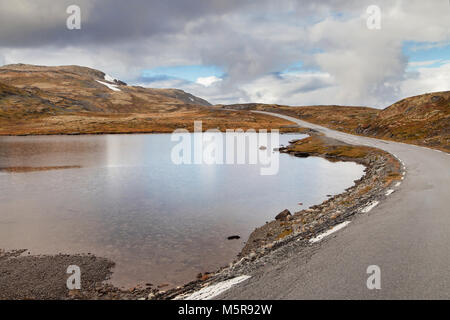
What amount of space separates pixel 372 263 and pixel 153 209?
19786 mm

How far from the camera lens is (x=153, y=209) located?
26.0 metres

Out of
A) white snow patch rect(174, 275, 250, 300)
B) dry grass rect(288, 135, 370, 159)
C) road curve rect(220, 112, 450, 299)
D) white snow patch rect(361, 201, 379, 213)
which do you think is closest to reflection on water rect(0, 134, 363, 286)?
white snow patch rect(174, 275, 250, 300)

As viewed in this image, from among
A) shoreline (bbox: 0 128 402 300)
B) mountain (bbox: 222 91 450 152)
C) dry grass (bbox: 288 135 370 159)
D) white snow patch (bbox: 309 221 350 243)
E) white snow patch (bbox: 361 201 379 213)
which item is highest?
mountain (bbox: 222 91 450 152)

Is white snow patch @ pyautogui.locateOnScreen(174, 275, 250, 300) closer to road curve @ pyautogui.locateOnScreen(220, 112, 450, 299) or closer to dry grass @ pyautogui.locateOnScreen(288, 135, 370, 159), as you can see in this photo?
road curve @ pyautogui.locateOnScreen(220, 112, 450, 299)

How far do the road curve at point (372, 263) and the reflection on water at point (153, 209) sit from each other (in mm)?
6318

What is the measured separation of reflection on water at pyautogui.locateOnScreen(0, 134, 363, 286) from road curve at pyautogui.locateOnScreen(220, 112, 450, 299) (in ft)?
20.7

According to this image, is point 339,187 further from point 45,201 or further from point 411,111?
point 411,111

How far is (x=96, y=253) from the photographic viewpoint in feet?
56.2

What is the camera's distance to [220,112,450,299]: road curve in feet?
25.5

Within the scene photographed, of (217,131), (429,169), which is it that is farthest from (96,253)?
(217,131)

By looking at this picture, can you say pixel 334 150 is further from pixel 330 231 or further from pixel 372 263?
pixel 372 263

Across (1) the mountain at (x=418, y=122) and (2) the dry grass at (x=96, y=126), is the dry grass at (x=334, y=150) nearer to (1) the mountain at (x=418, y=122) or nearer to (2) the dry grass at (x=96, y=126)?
(1) the mountain at (x=418, y=122)

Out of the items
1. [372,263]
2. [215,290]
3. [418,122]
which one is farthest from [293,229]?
[418,122]
